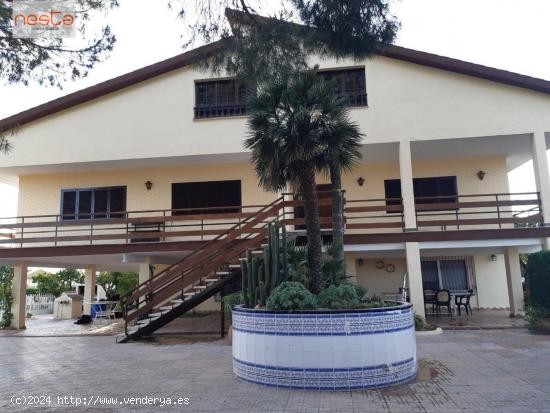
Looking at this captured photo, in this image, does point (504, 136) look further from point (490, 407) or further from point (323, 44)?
point (490, 407)

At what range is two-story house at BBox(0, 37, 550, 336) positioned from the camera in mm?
13086

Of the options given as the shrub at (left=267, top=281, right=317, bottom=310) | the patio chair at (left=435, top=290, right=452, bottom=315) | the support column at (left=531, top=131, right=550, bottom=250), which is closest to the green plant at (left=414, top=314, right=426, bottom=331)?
the patio chair at (left=435, top=290, right=452, bottom=315)

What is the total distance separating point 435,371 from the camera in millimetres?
7176

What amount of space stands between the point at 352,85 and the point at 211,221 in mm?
6324

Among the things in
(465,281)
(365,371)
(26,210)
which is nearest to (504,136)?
(465,281)

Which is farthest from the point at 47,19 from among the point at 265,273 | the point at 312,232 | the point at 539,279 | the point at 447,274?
the point at 447,274

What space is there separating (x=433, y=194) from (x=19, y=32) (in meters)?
12.8

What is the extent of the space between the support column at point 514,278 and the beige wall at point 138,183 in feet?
24.8

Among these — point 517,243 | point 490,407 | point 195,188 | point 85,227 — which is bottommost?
point 490,407

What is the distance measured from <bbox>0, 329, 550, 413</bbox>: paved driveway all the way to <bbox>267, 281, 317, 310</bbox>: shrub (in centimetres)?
115

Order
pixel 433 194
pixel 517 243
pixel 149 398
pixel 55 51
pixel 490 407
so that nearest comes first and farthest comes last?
pixel 490 407
pixel 149 398
pixel 55 51
pixel 517 243
pixel 433 194

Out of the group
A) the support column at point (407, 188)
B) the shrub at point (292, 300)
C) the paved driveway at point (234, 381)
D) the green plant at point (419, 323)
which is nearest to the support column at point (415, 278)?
the green plant at point (419, 323)

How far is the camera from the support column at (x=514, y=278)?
13859mm

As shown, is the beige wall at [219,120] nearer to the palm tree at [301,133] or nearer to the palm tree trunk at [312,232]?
the palm tree at [301,133]
